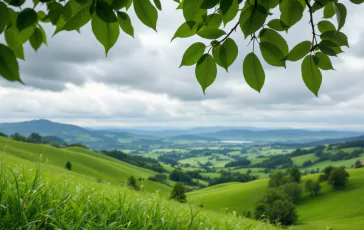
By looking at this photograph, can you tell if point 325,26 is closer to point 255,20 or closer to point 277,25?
point 277,25

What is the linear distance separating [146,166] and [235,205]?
78954 mm

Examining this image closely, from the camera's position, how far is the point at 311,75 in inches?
45.1

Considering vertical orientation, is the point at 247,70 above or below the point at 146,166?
above

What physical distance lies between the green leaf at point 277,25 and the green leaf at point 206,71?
30cm

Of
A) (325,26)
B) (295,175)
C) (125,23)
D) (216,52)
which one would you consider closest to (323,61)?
(325,26)

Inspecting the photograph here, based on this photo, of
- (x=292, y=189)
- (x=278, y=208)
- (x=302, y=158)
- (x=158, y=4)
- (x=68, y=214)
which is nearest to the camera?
(x=158, y=4)

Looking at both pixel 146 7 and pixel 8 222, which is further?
pixel 8 222

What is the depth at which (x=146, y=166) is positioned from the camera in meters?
153

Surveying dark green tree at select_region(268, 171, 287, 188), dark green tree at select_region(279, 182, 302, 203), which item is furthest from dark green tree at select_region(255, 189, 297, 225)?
dark green tree at select_region(268, 171, 287, 188)

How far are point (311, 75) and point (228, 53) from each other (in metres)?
0.35

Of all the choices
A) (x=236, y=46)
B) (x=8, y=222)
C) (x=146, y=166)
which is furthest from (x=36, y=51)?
(x=146, y=166)

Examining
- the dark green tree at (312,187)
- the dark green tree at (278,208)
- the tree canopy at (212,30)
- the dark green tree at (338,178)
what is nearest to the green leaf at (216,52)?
the tree canopy at (212,30)

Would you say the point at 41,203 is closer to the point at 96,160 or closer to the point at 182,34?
the point at 182,34

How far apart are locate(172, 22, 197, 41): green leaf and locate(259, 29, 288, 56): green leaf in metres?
0.29
